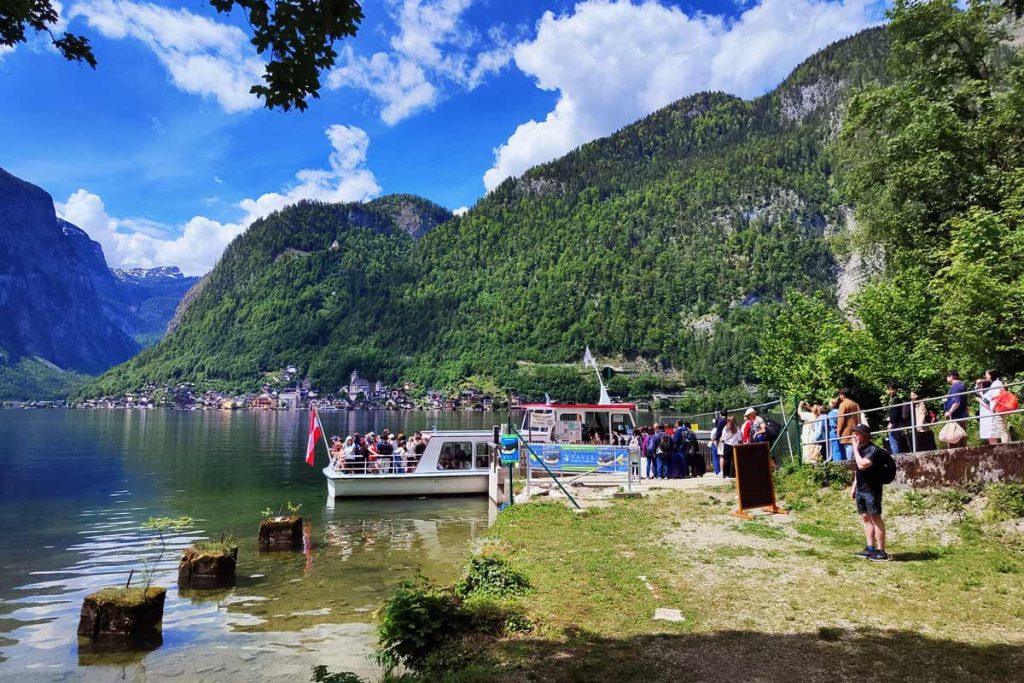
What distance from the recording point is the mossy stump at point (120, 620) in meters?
11.2

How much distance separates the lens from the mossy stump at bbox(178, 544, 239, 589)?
14.7 metres

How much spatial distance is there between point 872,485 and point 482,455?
21.9m

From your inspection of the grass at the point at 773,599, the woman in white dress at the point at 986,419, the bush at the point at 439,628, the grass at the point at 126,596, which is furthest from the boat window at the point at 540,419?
the bush at the point at 439,628

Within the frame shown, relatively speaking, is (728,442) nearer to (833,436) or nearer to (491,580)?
(833,436)

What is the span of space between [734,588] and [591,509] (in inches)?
276

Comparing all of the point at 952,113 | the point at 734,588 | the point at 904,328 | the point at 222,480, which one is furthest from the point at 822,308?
the point at 222,480

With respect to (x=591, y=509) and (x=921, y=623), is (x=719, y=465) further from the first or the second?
(x=921, y=623)

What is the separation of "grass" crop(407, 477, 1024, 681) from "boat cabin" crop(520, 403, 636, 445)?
13.3 metres

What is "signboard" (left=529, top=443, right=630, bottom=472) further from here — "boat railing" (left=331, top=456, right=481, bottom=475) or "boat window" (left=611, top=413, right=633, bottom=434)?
"boat railing" (left=331, top=456, right=481, bottom=475)

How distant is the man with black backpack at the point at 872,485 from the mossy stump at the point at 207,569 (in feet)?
44.6

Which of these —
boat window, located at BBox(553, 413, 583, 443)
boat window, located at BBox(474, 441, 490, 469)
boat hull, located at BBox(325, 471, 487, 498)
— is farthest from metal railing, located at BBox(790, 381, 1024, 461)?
boat hull, located at BBox(325, 471, 487, 498)

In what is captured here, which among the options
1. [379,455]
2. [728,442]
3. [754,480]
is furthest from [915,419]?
[379,455]

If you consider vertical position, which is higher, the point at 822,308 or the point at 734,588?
the point at 822,308

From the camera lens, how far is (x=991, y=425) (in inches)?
537
